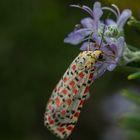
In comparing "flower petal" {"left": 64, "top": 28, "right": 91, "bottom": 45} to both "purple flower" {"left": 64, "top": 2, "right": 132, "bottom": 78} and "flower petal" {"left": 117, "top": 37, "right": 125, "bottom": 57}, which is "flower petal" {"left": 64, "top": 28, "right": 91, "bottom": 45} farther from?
"flower petal" {"left": 117, "top": 37, "right": 125, "bottom": 57}

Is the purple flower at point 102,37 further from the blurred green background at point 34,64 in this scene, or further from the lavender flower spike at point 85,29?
the blurred green background at point 34,64

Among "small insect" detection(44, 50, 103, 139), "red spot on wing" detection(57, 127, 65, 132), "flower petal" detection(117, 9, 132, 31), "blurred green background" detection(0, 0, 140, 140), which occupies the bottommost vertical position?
"blurred green background" detection(0, 0, 140, 140)

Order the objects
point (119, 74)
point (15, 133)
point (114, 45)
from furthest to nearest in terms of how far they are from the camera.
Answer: point (119, 74)
point (15, 133)
point (114, 45)

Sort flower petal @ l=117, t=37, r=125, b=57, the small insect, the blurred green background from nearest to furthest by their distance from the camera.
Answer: flower petal @ l=117, t=37, r=125, b=57 → the small insect → the blurred green background

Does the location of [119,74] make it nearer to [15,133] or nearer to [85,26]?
[15,133]

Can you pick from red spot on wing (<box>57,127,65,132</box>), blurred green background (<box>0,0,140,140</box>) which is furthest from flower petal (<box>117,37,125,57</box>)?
blurred green background (<box>0,0,140,140</box>)

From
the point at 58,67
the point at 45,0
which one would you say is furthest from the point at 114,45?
the point at 45,0

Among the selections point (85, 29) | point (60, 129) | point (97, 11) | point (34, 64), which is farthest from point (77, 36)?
point (34, 64)

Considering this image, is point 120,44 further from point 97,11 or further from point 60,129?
point 60,129
